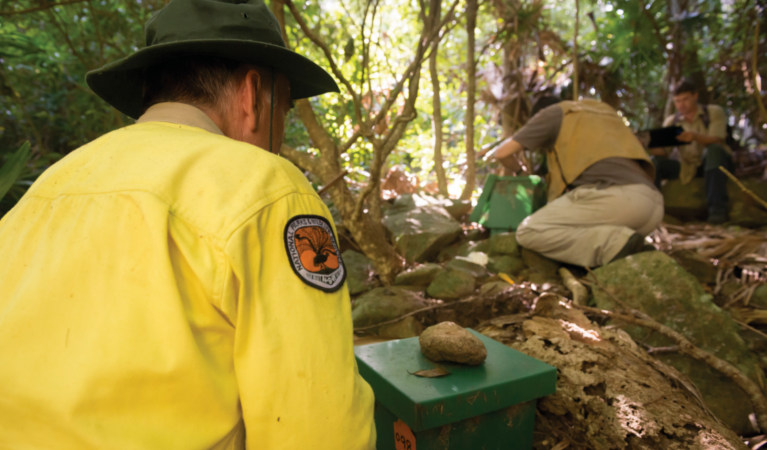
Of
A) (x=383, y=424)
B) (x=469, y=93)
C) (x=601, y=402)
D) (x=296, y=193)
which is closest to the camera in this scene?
(x=296, y=193)

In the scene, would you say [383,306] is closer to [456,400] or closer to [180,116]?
[456,400]

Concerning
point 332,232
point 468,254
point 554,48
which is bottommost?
point 468,254

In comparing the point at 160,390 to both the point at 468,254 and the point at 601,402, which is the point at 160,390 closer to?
the point at 601,402

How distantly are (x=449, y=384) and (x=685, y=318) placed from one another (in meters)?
2.17

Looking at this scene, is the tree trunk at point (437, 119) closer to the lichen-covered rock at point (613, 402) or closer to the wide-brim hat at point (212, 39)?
the lichen-covered rock at point (613, 402)

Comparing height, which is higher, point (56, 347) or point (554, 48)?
point (554, 48)

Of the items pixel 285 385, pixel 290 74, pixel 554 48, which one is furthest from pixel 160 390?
pixel 554 48

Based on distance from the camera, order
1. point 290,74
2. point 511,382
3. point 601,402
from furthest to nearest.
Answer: point 601,402 < point 511,382 < point 290,74

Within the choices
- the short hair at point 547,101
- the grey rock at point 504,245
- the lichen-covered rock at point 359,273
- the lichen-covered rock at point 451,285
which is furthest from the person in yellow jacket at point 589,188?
the lichen-covered rock at point 359,273

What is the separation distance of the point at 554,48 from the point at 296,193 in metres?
7.33

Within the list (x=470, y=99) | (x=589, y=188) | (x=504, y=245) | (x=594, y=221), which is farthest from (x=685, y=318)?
(x=470, y=99)

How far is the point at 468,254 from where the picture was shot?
480cm

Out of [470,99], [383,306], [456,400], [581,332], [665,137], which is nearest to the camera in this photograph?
[456,400]

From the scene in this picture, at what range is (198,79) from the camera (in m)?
1.19
